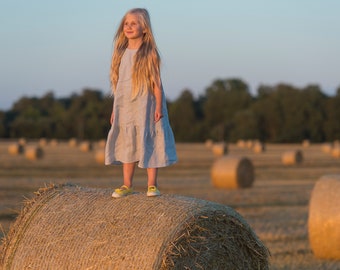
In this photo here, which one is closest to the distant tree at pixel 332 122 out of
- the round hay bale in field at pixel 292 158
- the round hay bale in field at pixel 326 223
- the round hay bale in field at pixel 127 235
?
the round hay bale in field at pixel 292 158

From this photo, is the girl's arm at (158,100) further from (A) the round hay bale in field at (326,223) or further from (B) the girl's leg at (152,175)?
(A) the round hay bale in field at (326,223)

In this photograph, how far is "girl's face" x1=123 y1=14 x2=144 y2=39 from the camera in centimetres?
602

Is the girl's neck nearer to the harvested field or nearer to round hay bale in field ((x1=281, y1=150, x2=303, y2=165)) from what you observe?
the harvested field

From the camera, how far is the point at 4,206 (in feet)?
44.5

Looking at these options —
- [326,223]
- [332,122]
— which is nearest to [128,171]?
[326,223]

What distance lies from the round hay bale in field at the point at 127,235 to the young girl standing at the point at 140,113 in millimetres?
272

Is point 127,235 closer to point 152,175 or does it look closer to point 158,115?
point 152,175

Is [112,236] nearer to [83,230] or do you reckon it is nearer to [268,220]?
[83,230]

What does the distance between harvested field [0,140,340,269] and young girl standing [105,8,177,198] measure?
3.67ft

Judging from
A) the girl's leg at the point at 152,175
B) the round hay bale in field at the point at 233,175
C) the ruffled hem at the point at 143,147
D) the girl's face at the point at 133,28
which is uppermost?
the girl's face at the point at 133,28

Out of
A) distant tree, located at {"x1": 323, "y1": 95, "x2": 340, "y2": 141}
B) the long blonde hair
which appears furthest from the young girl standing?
distant tree, located at {"x1": 323, "y1": 95, "x2": 340, "y2": 141}

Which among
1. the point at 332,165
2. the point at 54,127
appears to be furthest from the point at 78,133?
the point at 332,165

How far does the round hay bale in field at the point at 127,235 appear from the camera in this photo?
5.52m

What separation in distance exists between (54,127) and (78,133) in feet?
8.86
